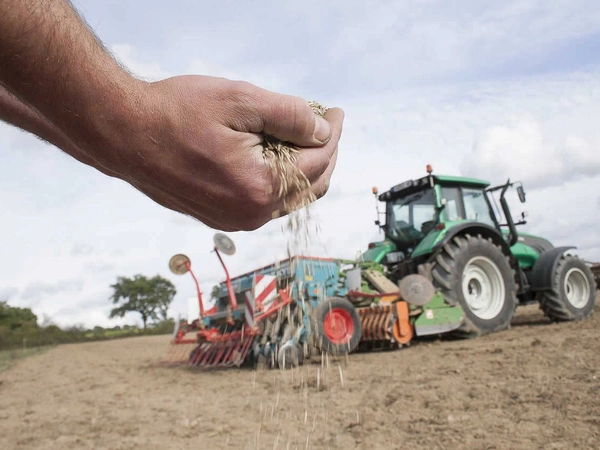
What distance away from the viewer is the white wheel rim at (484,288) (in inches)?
272

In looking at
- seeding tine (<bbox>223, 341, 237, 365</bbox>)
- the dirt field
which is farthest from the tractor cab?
seeding tine (<bbox>223, 341, 237, 365</bbox>)

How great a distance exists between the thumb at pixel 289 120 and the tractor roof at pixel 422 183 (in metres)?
5.80

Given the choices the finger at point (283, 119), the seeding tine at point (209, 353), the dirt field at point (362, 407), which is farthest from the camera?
the seeding tine at point (209, 353)

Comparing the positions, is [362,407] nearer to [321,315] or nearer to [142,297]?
[321,315]

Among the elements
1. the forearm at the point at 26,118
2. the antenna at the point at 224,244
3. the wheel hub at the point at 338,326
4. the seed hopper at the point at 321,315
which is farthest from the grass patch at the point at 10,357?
the forearm at the point at 26,118

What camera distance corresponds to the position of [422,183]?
7016 mm

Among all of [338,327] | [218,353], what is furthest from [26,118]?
[218,353]

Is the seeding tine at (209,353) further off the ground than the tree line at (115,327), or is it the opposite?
the tree line at (115,327)

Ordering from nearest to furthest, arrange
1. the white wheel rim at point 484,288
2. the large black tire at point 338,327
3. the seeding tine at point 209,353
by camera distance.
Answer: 1. the large black tire at point 338,327
2. the seeding tine at point 209,353
3. the white wheel rim at point 484,288

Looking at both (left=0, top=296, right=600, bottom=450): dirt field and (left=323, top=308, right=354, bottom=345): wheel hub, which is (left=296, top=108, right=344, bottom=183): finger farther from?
(left=323, top=308, right=354, bottom=345): wheel hub

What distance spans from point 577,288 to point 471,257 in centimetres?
230

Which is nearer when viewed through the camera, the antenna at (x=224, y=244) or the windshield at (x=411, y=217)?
the antenna at (x=224, y=244)

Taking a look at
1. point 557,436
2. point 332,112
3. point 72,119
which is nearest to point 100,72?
point 72,119

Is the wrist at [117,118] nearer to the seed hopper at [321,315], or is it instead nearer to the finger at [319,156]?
the finger at [319,156]
